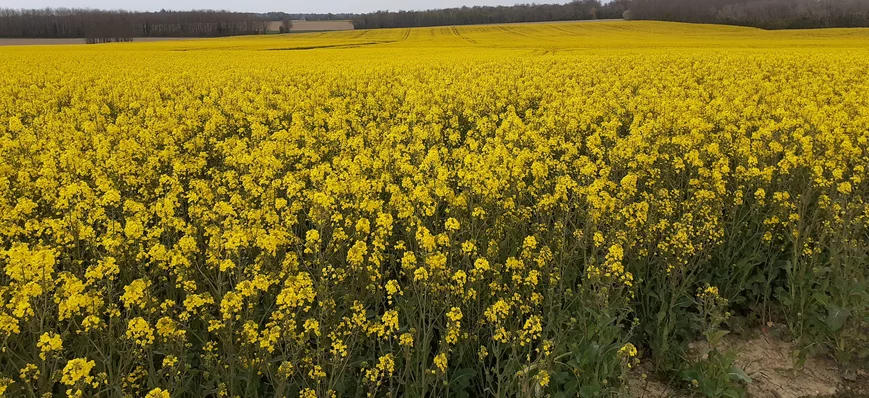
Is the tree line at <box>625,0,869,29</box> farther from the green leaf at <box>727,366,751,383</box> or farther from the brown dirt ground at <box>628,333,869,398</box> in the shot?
the green leaf at <box>727,366,751,383</box>

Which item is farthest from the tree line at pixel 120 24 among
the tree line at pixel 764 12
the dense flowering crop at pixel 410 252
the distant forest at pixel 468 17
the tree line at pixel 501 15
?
the dense flowering crop at pixel 410 252

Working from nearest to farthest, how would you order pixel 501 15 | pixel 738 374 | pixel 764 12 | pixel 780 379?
pixel 738 374
pixel 780 379
pixel 764 12
pixel 501 15

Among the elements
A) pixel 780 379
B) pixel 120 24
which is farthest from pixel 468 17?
pixel 780 379

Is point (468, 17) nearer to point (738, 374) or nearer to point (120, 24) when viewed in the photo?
point (120, 24)

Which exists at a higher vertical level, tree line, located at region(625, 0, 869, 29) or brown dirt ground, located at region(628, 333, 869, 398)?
tree line, located at region(625, 0, 869, 29)

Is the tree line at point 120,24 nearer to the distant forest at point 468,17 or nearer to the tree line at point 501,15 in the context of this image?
the distant forest at point 468,17

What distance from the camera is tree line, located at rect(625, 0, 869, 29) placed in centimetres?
5262

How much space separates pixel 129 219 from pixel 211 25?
308ft

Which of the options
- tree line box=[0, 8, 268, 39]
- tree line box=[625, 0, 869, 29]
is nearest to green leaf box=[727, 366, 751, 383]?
tree line box=[625, 0, 869, 29]

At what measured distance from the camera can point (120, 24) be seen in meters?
71.4

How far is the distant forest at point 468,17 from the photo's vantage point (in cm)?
5478

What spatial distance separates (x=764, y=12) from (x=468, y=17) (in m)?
46.7

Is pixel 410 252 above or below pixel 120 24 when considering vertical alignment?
below

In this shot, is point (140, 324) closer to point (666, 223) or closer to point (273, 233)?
point (273, 233)
